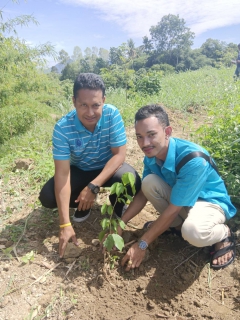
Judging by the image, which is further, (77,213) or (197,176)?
(77,213)

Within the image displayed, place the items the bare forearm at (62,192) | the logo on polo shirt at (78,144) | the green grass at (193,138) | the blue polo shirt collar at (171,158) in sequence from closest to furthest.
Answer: the blue polo shirt collar at (171,158)
the bare forearm at (62,192)
the logo on polo shirt at (78,144)
the green grass at (193,138)

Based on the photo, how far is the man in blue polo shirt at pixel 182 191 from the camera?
1.79m

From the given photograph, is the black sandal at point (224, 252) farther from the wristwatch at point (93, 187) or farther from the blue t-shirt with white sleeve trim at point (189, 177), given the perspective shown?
the wristwatch at point (93, 187)

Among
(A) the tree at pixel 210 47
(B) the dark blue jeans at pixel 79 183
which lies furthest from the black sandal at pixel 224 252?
(A) the tree at pixel 210 47

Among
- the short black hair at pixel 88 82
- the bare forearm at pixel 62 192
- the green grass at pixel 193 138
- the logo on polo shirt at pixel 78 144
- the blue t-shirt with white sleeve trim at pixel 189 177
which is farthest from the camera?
the green grass at pixel 193 138

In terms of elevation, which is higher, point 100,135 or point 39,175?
point 100,135

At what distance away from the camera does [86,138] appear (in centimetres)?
225

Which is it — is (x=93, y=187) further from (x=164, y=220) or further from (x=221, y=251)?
(x=221, y=251)

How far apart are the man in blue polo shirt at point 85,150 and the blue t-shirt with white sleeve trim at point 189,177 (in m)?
0.35

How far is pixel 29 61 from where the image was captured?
616 cm

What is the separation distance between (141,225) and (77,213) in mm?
593

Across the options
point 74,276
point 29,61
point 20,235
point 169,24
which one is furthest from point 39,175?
point 169,24

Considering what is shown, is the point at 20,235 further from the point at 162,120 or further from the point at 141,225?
the point at 162,120

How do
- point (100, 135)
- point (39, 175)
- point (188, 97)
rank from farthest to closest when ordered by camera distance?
point (188, 97)
point (39, 175)
point (100, 135)
